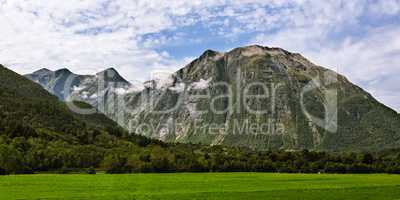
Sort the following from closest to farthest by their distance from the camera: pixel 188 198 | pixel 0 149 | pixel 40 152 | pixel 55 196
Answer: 1. pixel 188 198
2. pixel 55 196
3. pixel 0 149
4. pixel 40 152

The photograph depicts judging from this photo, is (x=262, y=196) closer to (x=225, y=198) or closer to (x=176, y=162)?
(x=225, y=198)

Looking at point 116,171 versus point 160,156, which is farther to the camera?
point 160,156

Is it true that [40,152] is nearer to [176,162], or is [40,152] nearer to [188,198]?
[176,162]

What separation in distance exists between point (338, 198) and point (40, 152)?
142006mm

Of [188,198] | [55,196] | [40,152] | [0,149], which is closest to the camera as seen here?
[188,198]

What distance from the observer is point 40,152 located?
190375mm

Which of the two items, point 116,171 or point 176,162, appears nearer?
point 116,171

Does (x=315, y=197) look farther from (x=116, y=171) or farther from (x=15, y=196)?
(x=116, y=171)

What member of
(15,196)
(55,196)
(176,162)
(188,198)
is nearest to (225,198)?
(188,198)

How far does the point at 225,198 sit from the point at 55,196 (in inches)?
922

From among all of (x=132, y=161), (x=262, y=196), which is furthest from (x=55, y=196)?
(x=132, y=161)

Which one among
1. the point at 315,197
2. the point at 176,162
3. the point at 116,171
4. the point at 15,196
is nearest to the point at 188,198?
the point at 315,197

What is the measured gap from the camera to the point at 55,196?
7275 centimetres

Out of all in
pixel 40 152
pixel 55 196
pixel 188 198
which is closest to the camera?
pixel 188 198
